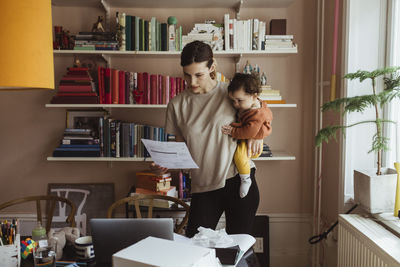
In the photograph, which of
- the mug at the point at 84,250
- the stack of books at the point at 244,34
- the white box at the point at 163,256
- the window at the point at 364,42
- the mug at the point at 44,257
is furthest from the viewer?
the stack of books at the point at 244,34

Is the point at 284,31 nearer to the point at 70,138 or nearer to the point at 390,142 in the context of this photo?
the point at 390,142

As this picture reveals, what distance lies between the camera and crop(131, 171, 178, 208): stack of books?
2.79 meters

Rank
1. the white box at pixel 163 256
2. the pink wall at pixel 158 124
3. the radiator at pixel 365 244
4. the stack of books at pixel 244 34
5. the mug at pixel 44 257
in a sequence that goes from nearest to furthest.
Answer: the white box at pixel 163 256, the mug at pixel 44 257, the radiator at pixel 365 244, the stack of books at pixel 244 34, the pink wall at pixel 158 124

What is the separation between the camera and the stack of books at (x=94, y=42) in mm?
2795

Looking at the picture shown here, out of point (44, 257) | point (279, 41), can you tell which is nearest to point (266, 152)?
point (279, 41)

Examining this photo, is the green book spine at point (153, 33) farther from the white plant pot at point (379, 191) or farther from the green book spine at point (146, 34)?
the white plant pot at point (379, 191)

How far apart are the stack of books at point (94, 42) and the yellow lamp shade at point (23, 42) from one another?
1.62 m

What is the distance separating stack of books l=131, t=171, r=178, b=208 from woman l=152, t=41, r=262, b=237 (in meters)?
0.88

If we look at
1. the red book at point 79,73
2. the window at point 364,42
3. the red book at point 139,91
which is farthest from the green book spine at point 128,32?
the window at point 364,42

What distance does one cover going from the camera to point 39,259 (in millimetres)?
1267

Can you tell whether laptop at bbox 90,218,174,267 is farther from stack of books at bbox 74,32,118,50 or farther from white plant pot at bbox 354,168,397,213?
stack of books at bbox 74,32,118,50

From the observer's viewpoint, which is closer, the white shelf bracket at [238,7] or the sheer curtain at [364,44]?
the sheer curtain at [364,44]

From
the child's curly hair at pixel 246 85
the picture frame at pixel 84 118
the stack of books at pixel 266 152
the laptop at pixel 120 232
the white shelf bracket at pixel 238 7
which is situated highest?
the white shelf bracket at pixel 238 7

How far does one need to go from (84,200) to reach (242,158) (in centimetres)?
185
